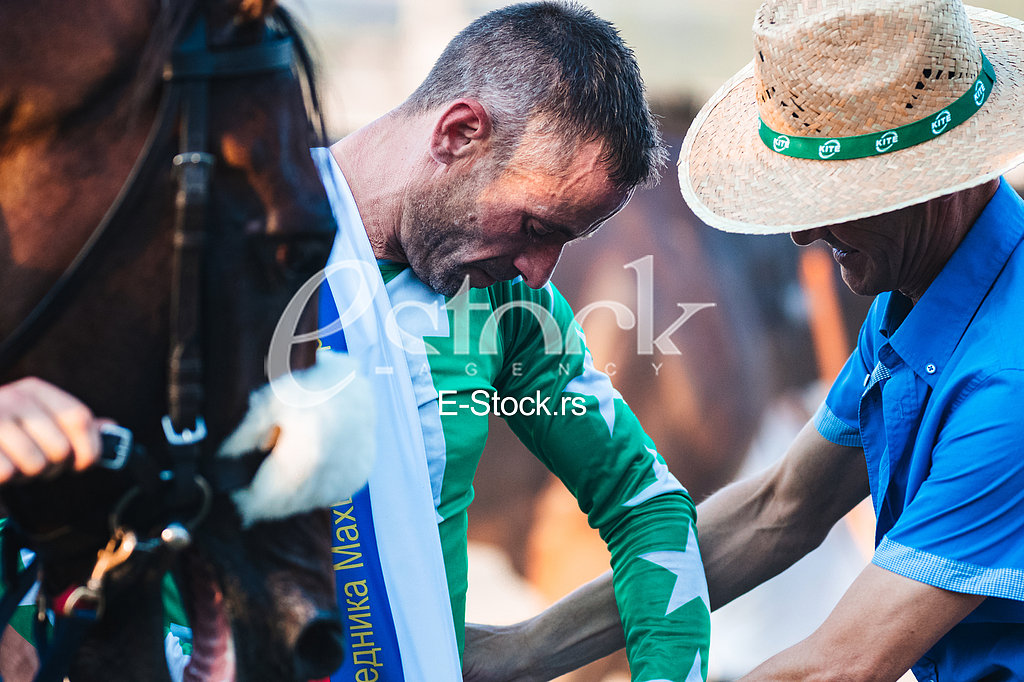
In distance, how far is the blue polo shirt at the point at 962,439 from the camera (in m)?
1.10

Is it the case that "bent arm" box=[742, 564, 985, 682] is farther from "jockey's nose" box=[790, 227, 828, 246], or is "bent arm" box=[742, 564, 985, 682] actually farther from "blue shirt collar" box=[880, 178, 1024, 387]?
"jockey's nose" box=[790, 227, 828, 246]

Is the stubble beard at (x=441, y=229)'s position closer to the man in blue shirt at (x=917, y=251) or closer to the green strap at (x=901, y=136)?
the man in blue shirt at (x=917, y=251)

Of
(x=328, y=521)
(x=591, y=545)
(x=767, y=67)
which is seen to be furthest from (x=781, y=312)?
(x=328, y=521)

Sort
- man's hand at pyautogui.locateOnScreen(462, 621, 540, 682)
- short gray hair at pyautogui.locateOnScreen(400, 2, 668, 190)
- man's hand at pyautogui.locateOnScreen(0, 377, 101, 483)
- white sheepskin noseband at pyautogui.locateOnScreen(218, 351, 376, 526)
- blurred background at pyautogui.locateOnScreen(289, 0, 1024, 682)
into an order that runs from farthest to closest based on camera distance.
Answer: blurred background at pyautogui.locateOnScreen(289, 0, 1024, 682), man's hand at pyautogui.locateOnScreen(462, 621, 540, 682), short gray hair at pyautogui.locateOnScreen(400, 2, 668, 190), white sheepskin noseband at pyautogui.locateOnScreen(218, 351, 376, 526), man's hand at pyautogui.locateOnScreen(0, 377, 101, 483)

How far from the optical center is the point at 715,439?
7.38 feet

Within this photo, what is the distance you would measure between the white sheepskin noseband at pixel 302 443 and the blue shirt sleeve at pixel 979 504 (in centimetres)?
87

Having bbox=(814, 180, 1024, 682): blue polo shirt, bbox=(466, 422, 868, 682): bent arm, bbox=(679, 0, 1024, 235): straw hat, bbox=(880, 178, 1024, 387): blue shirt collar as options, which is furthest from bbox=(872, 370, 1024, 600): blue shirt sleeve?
bbox=(466, 422, 868, 682): bent arm

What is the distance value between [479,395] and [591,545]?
1066mm

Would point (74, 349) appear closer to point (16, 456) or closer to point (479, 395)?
point (16, 456)

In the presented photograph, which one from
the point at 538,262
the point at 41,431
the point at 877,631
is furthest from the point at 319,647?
the point at 877,631

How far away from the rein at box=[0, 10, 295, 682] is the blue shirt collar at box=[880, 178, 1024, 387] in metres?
1.08

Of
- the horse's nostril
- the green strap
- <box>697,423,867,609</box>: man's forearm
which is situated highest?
the green strap

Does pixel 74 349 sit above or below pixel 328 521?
above

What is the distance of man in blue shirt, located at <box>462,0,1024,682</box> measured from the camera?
3.61 feet
